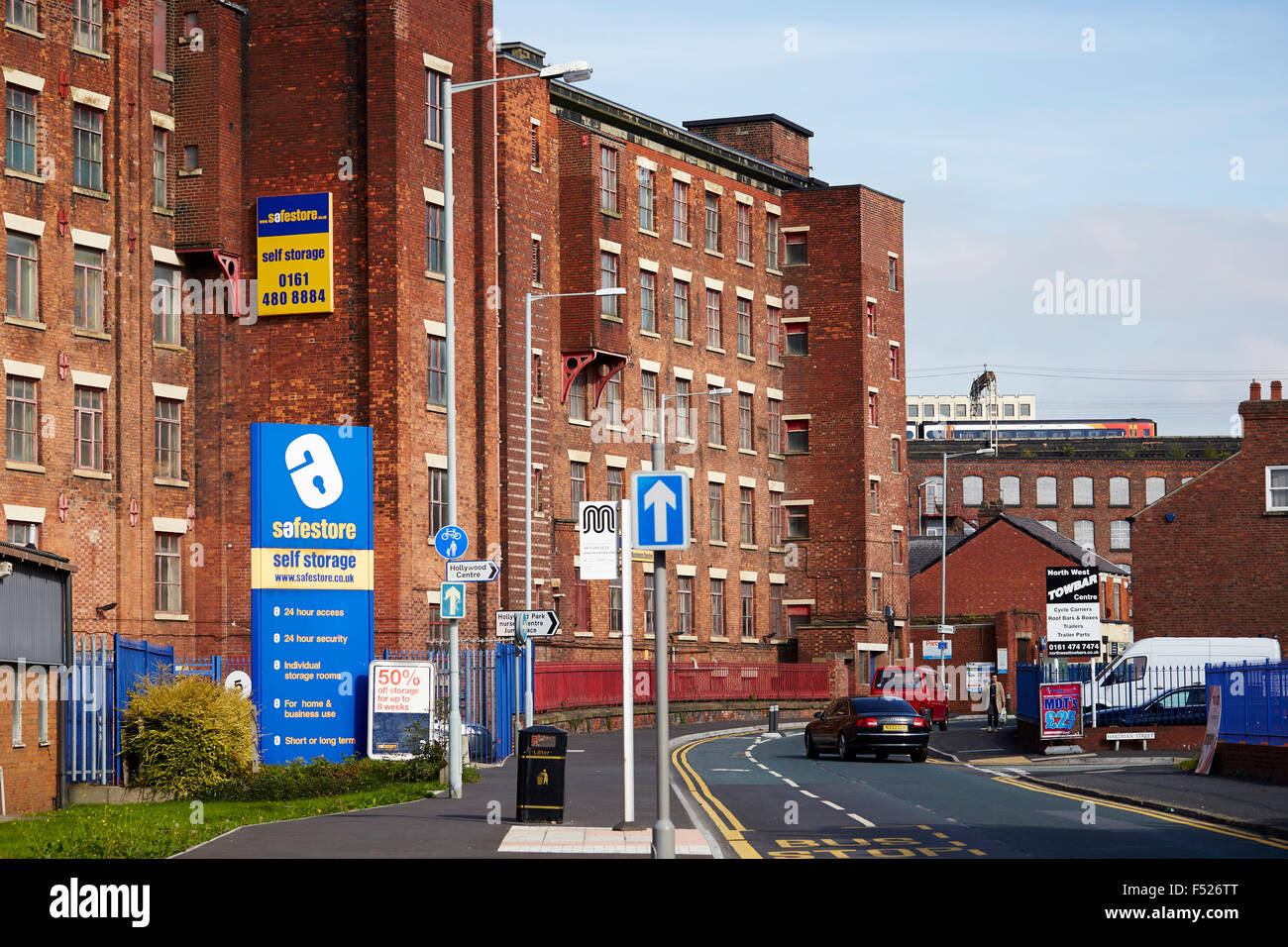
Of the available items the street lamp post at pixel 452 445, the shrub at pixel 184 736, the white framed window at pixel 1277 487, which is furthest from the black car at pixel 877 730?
the white framed window at pixel 1277 487

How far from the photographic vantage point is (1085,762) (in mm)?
34844

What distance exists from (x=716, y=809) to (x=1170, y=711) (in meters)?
20.1

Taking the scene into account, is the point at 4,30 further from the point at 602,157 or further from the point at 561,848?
the point at 561,848

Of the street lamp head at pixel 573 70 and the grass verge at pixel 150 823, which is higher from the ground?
the street lamp head at pixel 573 70

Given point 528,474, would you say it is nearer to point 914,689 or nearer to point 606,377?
point 606,377

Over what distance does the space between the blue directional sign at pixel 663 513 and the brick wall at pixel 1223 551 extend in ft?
149

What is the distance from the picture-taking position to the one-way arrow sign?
24.1m

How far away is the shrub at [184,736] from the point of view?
24.5 m

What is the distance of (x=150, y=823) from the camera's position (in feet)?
63.9

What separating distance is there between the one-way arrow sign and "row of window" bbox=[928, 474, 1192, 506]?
88.7m

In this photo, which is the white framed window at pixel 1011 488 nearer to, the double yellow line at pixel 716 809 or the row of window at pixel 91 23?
the row of window at pixel 91 23

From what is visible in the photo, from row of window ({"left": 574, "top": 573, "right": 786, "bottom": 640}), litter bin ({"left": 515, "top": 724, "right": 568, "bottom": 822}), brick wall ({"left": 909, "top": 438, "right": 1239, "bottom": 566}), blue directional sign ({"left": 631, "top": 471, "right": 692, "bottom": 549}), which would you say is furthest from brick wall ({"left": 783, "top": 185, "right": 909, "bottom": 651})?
blue directional sign ({"left": 631, "top": 471, "right": 692, "bottom": 549})

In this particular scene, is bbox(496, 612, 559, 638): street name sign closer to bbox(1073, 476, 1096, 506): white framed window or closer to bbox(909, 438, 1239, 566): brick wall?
bbox(909, 438, 1239, 566): brick wall

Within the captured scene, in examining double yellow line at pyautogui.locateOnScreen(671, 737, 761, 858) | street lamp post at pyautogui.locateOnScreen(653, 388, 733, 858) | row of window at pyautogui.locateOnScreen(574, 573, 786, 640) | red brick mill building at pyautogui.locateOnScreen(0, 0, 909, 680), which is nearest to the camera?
street lamp post at pyautogui.locateOnScreen(653, 388, 733, 858)
